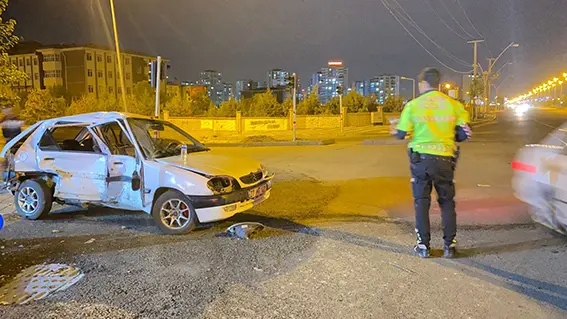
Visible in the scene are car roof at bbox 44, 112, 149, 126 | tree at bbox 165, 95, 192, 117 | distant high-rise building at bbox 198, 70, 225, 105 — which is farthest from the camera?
distant high-rise building at bbox 198, 70, 225, 105

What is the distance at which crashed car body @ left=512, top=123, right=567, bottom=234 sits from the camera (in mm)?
4855

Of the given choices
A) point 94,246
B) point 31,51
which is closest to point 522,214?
point 94,246

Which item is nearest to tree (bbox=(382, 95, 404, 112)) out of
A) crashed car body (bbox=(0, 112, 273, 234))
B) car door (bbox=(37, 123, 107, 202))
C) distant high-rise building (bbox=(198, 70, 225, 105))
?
crashed car body (bbox=(0, 112, 273, 234))

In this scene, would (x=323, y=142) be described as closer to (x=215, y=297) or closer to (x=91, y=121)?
(x=91, y=121)

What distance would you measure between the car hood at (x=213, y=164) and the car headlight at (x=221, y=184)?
0.06 meters

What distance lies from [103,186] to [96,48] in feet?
223

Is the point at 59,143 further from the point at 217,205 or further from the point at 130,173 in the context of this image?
the point at 217,205

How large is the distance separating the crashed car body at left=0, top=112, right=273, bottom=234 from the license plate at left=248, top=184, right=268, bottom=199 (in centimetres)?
1

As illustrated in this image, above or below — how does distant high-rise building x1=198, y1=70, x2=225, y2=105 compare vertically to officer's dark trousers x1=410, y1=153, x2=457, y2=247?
above

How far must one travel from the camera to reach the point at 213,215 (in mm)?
5660

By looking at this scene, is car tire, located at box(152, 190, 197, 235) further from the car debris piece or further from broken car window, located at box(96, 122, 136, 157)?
broken car window, located at box(96, 122, 136, 157)

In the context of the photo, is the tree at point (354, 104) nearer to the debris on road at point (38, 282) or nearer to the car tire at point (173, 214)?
the car tire at point (173, 214)

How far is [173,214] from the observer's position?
5.89 m

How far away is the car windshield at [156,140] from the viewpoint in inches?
249
